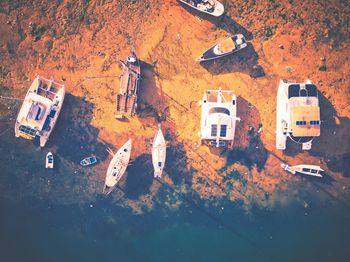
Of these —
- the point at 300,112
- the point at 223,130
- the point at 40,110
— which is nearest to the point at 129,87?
the point at 40,110

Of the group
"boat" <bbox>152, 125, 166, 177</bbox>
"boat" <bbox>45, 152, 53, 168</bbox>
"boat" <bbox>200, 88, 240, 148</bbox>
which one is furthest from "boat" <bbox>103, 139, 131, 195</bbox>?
"boat" <bbox>200, 88, 240, 148</bbox>

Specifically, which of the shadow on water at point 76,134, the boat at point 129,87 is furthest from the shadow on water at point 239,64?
the shadow on water at point 76,134

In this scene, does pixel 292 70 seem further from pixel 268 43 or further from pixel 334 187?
pixel 334 187

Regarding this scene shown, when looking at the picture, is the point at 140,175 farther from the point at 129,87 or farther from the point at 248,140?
the point at 248,140

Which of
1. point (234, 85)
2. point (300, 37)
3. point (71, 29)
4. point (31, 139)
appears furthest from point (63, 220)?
point (300, 37)

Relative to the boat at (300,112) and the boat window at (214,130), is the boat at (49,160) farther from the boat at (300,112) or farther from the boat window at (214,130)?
the boat at (300,112)
